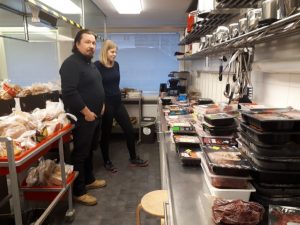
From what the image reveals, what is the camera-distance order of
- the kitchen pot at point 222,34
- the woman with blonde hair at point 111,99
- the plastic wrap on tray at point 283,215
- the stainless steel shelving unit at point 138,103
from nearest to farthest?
the plastic wrap on tray at point 283,215, the kitchen pot at point 222,34, the woman with blonde hair at point 111,99, the stainless steel shelving unit at point 138,103

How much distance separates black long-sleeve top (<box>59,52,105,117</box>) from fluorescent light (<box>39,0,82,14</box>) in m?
1.26

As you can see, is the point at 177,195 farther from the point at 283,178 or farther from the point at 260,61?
the point at 260,61

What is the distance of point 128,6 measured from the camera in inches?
126

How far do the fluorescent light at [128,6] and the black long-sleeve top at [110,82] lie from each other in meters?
0.80

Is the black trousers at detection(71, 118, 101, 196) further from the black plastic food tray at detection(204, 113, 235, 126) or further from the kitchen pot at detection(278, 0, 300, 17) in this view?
the kitchen pot at detection(278, 0, 300, 17)

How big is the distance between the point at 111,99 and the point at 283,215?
2.37 metres

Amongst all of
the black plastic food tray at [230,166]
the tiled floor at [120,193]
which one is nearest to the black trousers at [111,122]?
the tiled floor at [120,193]

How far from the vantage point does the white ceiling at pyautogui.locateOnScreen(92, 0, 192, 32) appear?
312cm

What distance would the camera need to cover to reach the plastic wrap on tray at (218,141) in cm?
114

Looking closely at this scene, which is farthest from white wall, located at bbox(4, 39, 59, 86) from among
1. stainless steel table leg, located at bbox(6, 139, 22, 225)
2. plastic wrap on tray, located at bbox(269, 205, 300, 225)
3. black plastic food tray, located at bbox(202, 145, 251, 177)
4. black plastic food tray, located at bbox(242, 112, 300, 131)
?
plastic wrap on tray, located at bbox(269, 205, 300, 225)

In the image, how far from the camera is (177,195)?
0.90 m

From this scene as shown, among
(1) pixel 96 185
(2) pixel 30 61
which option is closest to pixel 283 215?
(1) pixel 96 185

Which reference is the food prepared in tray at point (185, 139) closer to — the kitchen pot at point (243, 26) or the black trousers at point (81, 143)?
the kitchen pot at point (243, 26)

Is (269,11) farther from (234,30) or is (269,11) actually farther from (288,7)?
(234,30)
